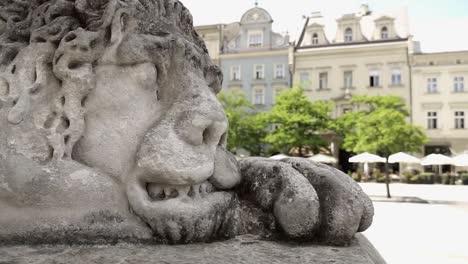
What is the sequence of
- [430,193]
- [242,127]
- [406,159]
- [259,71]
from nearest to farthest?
1. [430,193]
2. [406,159]
3. [242,127]
4. [259,71]

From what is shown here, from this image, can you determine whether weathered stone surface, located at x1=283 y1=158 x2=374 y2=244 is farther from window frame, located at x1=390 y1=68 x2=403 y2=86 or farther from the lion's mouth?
window frame, located at x1=390 y1=68 x2=403 y2=86

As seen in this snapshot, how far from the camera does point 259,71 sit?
30.7 meters

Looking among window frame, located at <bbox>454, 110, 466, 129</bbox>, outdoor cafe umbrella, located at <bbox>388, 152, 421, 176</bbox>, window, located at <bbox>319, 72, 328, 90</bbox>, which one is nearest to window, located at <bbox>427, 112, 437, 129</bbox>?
window frame, located at <bbox>454, 110, 466, 129</bbox>

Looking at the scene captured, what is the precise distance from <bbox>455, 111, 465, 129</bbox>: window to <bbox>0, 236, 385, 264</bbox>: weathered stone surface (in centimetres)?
2935

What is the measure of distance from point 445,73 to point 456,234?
906 inches

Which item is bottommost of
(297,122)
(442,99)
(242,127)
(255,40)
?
(242,127)

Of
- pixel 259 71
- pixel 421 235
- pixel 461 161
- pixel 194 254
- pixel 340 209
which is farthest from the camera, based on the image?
pixel 259 71

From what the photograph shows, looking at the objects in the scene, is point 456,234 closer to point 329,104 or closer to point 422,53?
point 329,104

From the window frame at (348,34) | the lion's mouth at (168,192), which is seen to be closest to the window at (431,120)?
the window frame at (348,34)

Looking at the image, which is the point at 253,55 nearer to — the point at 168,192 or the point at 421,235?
the point at 421,235

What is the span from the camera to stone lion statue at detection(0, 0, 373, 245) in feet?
5.11

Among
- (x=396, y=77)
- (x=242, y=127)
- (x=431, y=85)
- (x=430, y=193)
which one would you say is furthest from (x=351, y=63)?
(x=430, y=193)

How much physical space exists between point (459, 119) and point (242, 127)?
13.3 m

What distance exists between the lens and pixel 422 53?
27.5 metres
